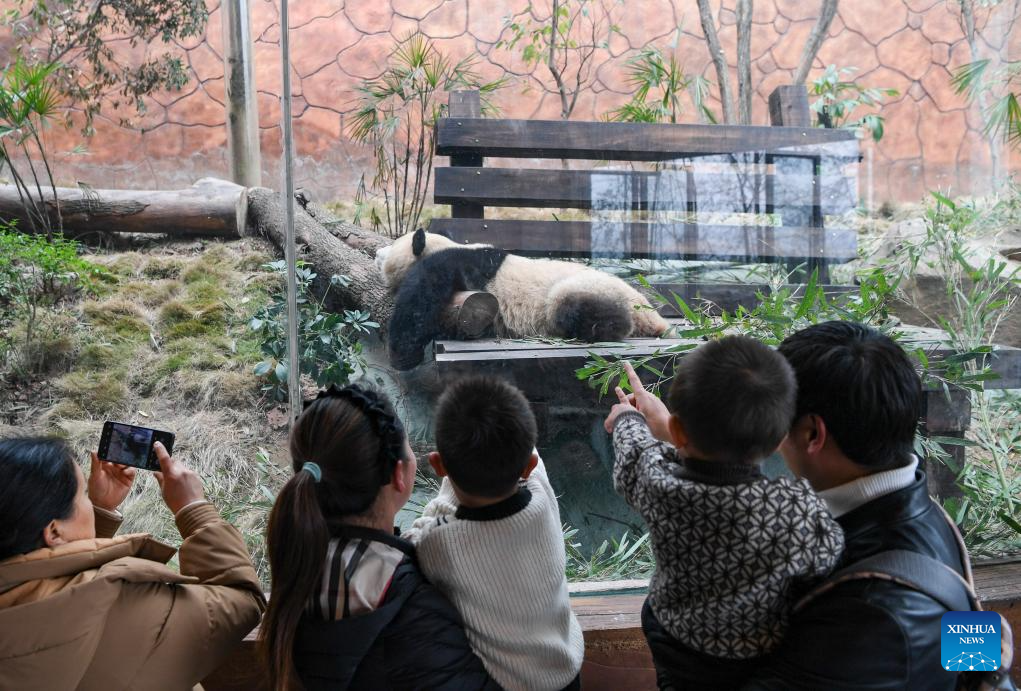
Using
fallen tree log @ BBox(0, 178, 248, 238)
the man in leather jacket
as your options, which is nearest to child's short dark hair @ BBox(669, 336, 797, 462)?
the man in leather jacket

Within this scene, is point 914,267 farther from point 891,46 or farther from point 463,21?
point 463,21

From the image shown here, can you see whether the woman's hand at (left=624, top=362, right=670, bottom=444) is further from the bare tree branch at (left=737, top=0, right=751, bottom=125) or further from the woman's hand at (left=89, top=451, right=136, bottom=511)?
the bare tree branch at (left=737, top=0, right=751, bottom=125)

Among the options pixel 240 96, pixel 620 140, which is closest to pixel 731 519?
pixel 620 140

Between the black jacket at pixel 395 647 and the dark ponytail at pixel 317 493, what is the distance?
0.14 ft

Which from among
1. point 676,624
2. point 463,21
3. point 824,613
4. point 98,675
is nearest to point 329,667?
point 98,675

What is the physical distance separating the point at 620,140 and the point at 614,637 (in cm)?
138

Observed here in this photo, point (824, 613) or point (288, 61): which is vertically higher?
point (288, 61)

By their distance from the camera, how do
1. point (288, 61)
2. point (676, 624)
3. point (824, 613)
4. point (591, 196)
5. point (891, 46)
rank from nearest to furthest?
point (824, 613)
point (676, 624)
point (288, 61)
point (591, 196)
point (891, 46)

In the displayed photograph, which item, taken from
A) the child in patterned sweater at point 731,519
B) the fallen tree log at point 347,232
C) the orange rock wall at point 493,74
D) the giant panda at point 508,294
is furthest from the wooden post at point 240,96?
the child in patterned sweater at point 731,519

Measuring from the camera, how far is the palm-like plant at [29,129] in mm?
2104

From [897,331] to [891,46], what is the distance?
91cm

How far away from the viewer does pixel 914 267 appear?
8.14 feet

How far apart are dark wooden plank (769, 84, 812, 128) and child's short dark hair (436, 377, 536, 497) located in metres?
1.58

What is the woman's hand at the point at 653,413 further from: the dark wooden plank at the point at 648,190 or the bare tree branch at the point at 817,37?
the bare tree branch at the point at 817,37
